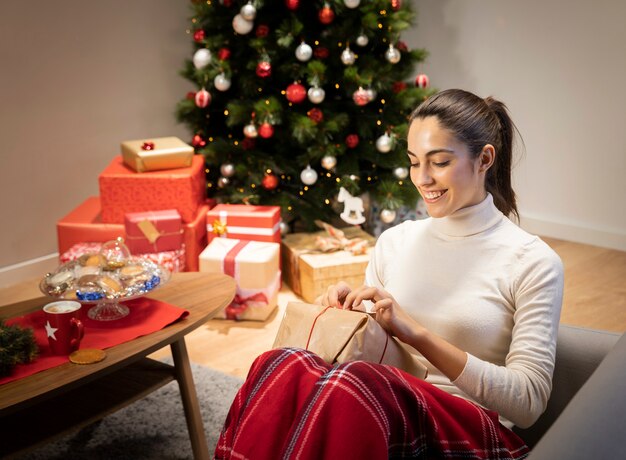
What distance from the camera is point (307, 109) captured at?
329 centimetres

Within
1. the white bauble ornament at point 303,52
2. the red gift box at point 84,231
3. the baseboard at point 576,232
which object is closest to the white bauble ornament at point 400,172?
the white bauble ornament at point 303,52

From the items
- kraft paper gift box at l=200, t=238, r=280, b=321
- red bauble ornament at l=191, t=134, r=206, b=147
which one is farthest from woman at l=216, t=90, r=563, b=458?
red bauble ornament at l=191, t=134, r=206, b=147

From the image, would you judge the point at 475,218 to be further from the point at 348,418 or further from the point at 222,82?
the point at 222,82

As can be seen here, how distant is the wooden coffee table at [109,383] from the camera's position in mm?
1429

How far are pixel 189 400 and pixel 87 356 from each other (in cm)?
43

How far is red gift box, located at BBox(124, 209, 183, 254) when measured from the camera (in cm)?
296

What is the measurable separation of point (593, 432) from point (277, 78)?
270 centimetres

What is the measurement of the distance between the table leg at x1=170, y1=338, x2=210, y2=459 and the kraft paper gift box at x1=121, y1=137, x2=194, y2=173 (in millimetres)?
1449

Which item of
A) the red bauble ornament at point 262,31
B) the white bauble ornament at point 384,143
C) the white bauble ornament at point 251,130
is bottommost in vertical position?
the white bauble ornament at point 384,143

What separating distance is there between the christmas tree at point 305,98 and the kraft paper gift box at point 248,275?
432 mm

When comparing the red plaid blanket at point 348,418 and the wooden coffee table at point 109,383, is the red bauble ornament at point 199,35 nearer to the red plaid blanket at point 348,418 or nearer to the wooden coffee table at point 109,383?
the wooden coffee table at point 109,383

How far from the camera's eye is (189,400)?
188cm

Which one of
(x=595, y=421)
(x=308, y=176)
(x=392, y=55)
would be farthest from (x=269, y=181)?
(x=595, y=421)

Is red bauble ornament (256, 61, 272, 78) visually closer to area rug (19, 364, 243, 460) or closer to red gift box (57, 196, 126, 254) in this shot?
red gift box (57, 196, 126, 254)
